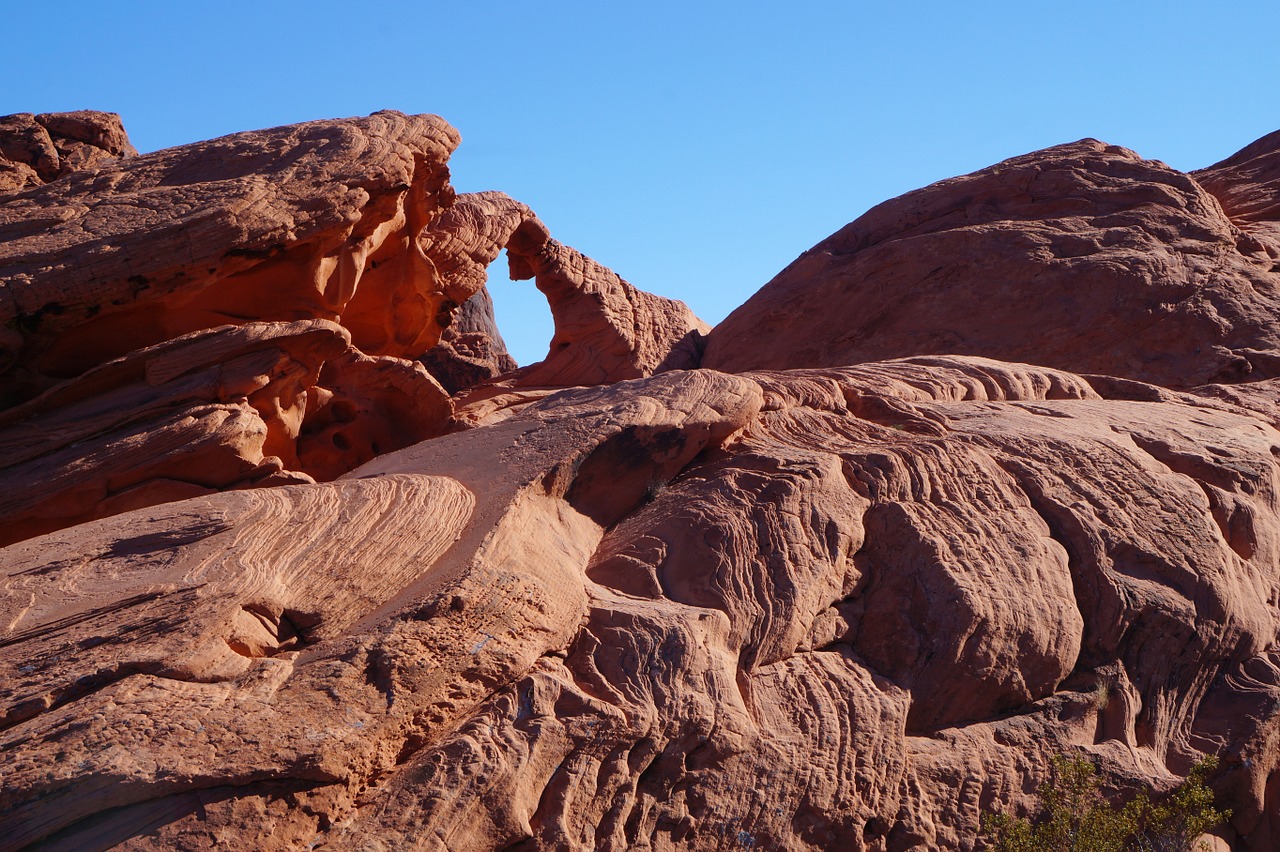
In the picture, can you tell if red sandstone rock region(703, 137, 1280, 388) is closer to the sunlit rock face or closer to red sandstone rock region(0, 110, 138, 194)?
the sunlit rock face

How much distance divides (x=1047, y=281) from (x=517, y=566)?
10594mm

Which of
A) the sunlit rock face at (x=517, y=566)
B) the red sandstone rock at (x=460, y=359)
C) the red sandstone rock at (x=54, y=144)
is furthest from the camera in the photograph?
the red sandstone rock at (x=460, y=359)

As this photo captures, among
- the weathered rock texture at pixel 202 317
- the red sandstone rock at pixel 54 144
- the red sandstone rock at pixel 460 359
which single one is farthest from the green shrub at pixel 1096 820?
the red sandstone rock at pixel 460 359

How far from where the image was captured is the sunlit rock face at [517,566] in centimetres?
573

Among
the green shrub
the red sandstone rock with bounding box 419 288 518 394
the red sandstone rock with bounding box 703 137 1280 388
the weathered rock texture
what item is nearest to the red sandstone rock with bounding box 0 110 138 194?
the weathered rock texture

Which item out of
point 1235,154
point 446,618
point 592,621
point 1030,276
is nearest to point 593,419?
point 592,621

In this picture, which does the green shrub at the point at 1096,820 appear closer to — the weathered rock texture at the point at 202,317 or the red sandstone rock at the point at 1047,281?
the weathered rock texture at the point at 202,317

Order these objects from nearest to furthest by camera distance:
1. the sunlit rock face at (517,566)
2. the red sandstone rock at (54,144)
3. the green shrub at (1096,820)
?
the sunlit rock face at (517,566), the green shrub at (1096,820), the red sandstone rock at (54,144)

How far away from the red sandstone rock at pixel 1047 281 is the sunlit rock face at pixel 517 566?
1.33m

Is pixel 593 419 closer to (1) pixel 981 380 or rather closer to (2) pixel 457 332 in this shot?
(1) pixel 981 380

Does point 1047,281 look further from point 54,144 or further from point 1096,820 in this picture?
point 54,144

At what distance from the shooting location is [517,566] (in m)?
7.02

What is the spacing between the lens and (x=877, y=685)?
737 centimetres

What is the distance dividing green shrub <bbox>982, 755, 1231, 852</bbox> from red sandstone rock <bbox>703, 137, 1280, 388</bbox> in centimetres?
757
